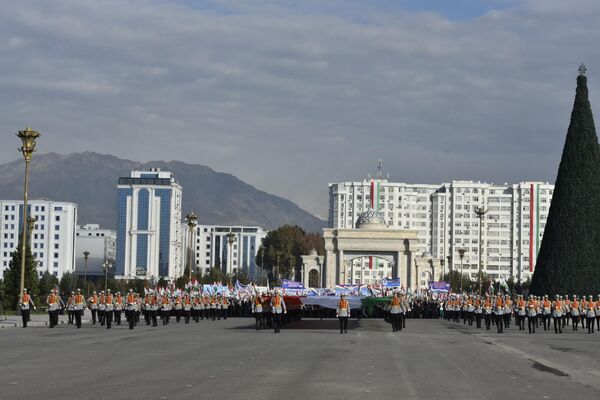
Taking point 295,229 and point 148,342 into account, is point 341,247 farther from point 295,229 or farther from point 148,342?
point 148,342

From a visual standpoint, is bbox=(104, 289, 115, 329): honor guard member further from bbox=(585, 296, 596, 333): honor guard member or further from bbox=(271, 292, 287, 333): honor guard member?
bbox=(585, 296, 596, 333): honor guard member

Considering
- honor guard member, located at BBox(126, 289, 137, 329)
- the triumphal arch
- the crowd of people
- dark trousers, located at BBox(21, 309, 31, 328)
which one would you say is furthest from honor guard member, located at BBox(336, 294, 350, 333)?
the triumphal arch

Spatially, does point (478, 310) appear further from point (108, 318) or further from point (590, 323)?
point (108, 318)

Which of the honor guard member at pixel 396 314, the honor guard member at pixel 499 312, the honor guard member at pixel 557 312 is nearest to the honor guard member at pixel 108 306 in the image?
the honor guard member at pixel 396 314

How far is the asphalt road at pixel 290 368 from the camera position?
17.8 m

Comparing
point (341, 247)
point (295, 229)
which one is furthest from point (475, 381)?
point (295, 229)

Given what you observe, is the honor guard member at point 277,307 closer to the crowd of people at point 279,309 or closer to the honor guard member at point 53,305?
the crowd of people at point 279,309

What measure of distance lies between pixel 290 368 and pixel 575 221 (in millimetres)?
38591

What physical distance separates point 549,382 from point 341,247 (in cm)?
12610

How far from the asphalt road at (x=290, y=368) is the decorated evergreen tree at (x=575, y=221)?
2213 cm

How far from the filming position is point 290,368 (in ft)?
74.3

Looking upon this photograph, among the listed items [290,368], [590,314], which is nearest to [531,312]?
[590,314]

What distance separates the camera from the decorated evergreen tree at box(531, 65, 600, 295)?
190 feet

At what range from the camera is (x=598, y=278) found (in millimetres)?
57938
